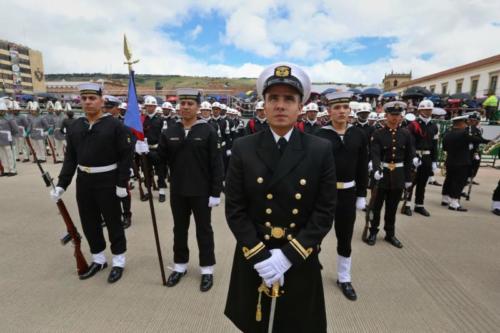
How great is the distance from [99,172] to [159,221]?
2405 mm

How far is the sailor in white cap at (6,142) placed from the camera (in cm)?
912

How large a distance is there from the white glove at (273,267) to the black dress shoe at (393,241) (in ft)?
12.2

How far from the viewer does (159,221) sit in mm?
5594

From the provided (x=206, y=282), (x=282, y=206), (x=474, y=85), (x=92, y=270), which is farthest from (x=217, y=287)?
(x=474, y=85)

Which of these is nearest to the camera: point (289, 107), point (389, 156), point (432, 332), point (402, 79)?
point (289, 107)

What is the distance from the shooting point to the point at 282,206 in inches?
69.3

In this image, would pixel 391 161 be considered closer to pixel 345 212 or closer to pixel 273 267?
pixel 345 212

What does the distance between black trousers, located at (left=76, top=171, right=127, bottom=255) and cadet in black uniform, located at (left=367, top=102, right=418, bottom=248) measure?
3.90 metres

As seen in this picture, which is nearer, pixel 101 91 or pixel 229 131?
pixel 101 91

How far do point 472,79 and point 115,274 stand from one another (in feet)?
169

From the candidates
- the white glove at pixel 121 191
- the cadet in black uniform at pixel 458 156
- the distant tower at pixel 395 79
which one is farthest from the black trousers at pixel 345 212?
the distant tower at pixel 395 79

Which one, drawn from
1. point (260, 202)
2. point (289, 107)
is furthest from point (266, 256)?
point (289, 107)

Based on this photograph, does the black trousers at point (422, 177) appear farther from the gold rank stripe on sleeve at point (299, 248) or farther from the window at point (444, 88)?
the window at point (444, 88)

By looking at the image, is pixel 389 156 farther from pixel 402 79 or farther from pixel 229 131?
pixel 402 79
